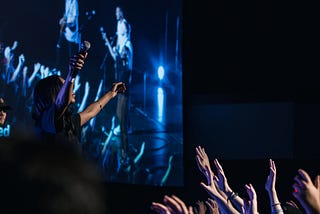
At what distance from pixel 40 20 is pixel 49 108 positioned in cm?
339

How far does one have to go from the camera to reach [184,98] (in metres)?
4.36

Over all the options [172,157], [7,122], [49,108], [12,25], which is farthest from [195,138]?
[49,108]

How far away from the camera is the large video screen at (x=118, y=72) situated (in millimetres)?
4215

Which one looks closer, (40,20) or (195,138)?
(195,138)

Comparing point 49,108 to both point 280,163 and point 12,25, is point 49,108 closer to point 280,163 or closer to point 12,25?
point 280,163

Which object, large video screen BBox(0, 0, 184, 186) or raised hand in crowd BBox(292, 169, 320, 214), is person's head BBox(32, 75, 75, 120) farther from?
large video screen BBox(0, 0, 184, 186)

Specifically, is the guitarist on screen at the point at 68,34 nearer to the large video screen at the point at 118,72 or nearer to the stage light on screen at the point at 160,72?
the large video screen at the point at 118,72

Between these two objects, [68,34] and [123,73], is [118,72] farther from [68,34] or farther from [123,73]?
[68,34]

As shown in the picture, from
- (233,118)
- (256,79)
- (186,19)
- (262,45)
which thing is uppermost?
(186,19)

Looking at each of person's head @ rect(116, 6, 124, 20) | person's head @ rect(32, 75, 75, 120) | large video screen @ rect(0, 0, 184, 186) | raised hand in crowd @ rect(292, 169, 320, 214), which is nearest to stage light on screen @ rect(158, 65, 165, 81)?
large video screen @ rect(0, 0, 184, 186)

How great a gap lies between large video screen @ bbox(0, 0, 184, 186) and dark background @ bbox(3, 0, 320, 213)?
13 cm

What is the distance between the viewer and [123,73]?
4.47m

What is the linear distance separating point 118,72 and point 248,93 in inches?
45.7

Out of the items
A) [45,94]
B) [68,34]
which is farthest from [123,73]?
[45,94]
